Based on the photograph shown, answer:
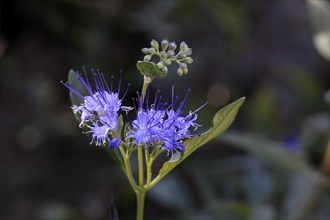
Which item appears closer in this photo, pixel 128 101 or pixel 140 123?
pixel 140 123

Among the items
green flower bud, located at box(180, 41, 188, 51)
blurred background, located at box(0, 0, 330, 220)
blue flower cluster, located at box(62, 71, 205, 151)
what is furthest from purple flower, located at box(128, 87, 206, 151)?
blurred background, located at box(0, 0, 330, 220)

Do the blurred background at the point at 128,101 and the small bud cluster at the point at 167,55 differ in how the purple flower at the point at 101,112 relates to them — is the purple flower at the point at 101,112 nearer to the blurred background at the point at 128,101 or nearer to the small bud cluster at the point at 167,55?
the small bud cluster at the point at 167,55

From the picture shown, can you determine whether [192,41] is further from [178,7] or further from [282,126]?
[282,126]

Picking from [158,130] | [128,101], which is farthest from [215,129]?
[128,101]

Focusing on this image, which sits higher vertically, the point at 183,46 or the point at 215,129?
the point at 183,46

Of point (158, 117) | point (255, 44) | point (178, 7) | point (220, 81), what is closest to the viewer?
point (158, 117)

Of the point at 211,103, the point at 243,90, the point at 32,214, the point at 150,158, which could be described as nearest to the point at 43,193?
the point at 32,214

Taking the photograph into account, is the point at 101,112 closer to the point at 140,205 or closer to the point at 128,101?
the point at 140,205

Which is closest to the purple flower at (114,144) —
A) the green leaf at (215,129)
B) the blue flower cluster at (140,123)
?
the blue flower cluster at (140,123)

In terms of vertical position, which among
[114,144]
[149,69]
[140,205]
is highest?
[149,69]
